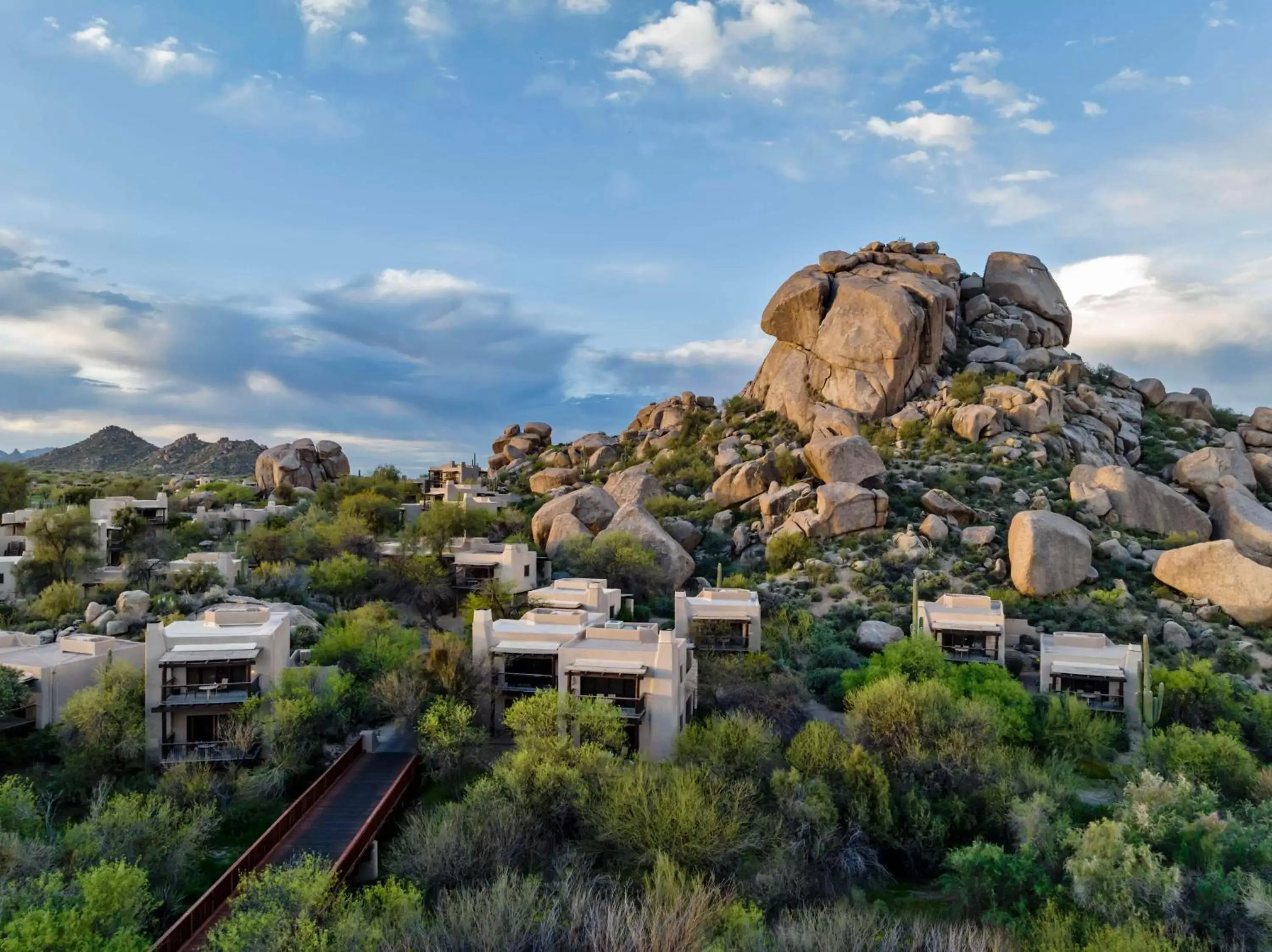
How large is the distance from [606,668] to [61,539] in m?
27.9

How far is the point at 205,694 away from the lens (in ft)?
77.4

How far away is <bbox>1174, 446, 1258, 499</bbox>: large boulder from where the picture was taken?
152ft

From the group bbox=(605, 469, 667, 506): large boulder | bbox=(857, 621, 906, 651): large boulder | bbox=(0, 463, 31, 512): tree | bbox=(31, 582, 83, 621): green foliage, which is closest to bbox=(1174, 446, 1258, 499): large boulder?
bbox=(857, 621, 906, 651): large boulder

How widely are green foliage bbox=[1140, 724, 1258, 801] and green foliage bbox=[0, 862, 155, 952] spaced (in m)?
23.0

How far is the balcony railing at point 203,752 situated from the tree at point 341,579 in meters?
13.4

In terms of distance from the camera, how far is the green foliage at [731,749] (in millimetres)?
20812

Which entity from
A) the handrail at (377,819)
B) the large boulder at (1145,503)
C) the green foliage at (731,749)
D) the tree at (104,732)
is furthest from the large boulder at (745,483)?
the tree at (104,732)

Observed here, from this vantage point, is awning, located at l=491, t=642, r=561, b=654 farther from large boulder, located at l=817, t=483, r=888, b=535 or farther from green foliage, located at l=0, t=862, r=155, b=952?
large boulder, located at l=817, t=483, r=888, b=535

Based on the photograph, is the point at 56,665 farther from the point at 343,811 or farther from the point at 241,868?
the point at 241,868

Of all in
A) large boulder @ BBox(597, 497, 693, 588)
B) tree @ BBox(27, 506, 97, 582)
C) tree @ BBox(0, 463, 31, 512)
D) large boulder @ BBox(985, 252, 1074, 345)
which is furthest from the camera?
large boulder @ BBox(985, 252, 1074, 345)

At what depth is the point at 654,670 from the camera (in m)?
23.8

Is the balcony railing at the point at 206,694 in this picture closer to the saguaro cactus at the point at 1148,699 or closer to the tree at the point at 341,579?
the tree at the point at 341,579

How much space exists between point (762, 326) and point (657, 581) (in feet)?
91.3

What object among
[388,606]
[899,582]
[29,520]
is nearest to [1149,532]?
[899,582]
